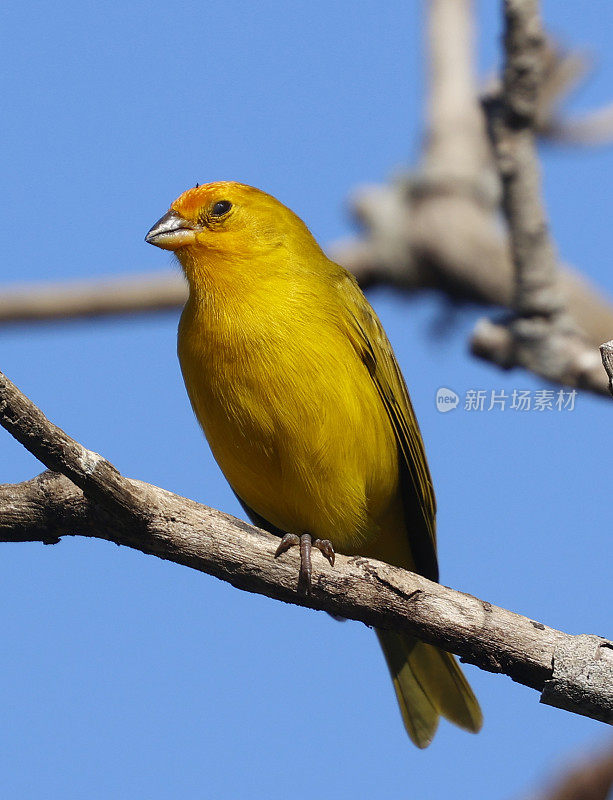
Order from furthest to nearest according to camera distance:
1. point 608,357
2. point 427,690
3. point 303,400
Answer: point 427,690
point 303,400
point 608,357

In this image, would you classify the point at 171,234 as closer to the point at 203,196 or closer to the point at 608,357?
the point at 203,196

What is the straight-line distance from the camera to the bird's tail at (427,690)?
509 cm

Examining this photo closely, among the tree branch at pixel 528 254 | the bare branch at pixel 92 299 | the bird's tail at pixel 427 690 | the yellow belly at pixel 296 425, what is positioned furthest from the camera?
the bare branch at pixel 92 299

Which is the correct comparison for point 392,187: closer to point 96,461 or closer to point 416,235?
point 416,235

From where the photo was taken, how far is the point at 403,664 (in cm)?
523

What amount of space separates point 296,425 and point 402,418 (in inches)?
28.8

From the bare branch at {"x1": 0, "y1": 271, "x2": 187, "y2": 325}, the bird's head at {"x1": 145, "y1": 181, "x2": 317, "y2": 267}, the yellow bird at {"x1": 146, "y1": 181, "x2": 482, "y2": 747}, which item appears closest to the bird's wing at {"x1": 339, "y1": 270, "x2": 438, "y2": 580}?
the yellow bird at {"x1": 146, "y1": 181, "x2": 482, "y2": 747}

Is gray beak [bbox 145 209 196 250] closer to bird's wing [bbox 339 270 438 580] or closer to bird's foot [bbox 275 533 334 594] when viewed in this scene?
bird's wing [bbox 339 270 438 580]

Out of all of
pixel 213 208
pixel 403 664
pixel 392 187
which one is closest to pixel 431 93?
pixel 392 187

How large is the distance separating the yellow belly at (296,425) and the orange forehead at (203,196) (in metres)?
0.54

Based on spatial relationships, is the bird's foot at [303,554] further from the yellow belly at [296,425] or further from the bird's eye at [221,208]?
the bird's eye at [221,208]

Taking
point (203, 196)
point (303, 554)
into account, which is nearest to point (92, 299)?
point (203, 196)

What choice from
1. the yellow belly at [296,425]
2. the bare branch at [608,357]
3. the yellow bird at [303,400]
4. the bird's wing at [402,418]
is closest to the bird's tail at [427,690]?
the yellow bird at [303,400]

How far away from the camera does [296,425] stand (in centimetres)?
436
